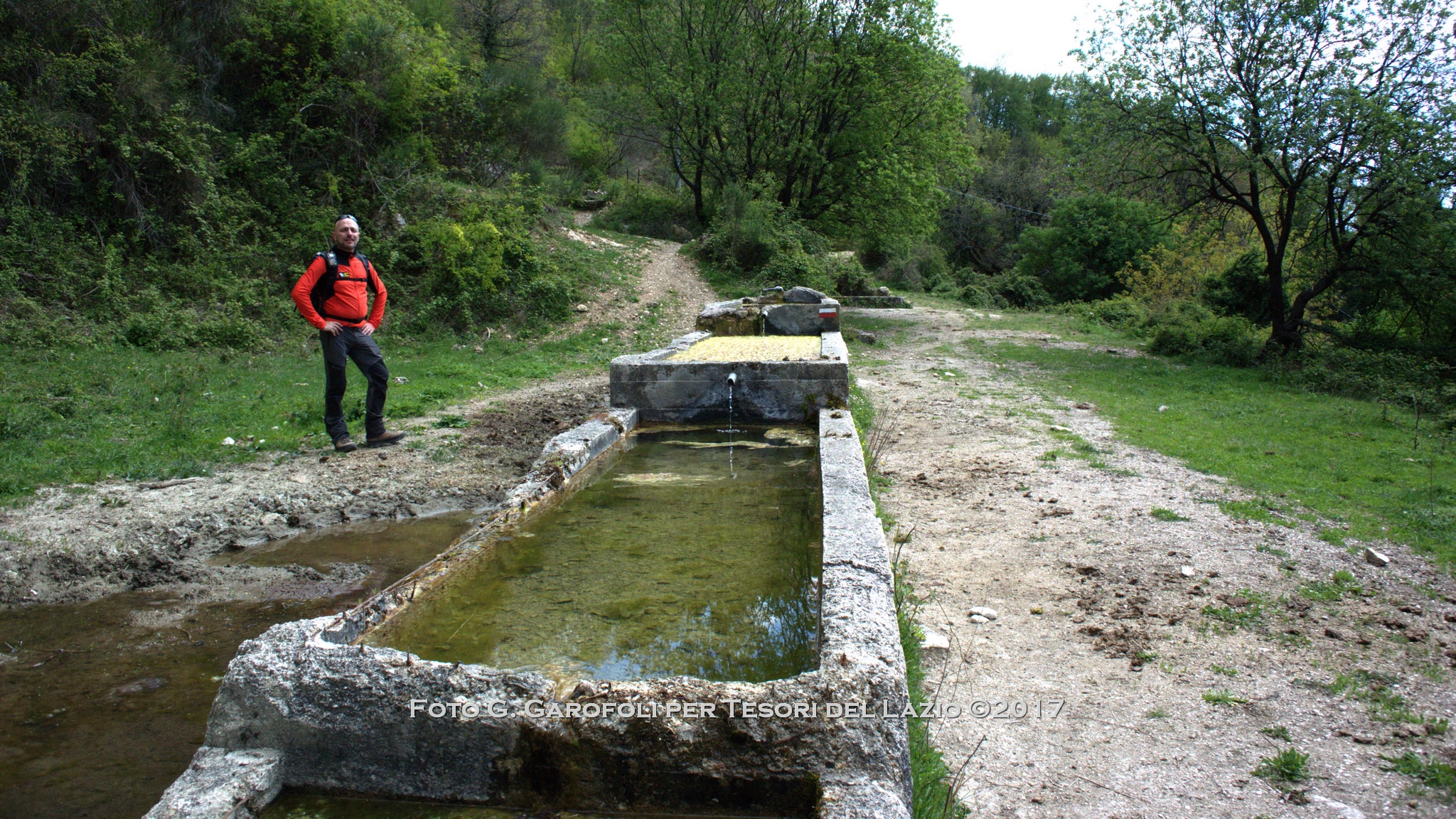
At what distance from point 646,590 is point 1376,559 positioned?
3.94 metres

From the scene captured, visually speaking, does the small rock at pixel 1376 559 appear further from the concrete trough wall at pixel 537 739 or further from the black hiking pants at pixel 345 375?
the black hiking pants at pixel 345 375

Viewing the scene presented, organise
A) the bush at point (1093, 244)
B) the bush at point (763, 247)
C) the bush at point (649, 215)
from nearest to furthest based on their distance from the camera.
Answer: the bush at point (763, 247)
the bush at point (649, 215)
the bush at point (1093, 244)

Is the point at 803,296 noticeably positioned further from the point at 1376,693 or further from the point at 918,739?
the point at 918,739

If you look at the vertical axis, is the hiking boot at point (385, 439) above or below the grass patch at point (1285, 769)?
above

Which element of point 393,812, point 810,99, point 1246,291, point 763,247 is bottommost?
point 393,812

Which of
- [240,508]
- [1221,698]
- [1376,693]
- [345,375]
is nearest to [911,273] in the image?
[345,375]

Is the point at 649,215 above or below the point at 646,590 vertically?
above

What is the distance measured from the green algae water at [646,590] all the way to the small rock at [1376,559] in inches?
117

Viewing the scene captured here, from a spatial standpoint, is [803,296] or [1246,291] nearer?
[803,296]

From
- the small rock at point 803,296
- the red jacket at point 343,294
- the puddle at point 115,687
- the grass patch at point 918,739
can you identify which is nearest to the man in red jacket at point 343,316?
the red jacket at point 343,294

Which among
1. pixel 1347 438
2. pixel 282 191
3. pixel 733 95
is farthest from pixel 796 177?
pixel 1347 438

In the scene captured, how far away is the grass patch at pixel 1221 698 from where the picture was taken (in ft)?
10.3

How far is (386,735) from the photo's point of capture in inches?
96.4

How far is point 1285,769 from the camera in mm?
2709
